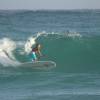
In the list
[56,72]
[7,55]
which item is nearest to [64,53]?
[7,55]

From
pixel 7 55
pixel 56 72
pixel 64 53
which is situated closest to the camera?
pixel 56 72

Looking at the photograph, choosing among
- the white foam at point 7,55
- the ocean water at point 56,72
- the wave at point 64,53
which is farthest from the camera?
the wave at point 64,53

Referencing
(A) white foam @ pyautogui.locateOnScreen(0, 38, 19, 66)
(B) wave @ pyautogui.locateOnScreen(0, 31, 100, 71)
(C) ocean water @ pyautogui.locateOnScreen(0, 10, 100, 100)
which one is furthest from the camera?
(B) wave @ pyautogui.locateOnScreen(0, 31, 100, 71)

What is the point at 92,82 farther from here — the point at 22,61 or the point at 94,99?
the point at 22,61

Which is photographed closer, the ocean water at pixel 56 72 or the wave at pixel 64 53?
the ocean water at pixel 56 72

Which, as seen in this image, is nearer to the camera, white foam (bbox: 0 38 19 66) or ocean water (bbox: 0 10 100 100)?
ocean water (bbox: 0 10 100 100)

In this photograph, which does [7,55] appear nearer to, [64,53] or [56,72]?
[64,53]

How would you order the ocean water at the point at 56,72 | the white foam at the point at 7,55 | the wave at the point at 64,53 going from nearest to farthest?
1. the ocean water at the point at 56,72
2. the white foam at the point at 7,55
3. the wave at the point at 64,53

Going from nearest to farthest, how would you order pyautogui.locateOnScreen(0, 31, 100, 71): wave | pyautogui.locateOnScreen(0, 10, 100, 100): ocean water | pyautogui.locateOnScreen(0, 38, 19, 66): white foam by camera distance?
1. pyautogui.locateOnScreen(0, 10, 100, 100): ocean water
2. pyautogui.locateOnScreen(0, 38, 19, 66): white foam
3. pyautogui.locateOnScreen(0, 31, 100, 71): wave

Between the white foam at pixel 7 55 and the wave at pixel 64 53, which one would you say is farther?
the wave at pixel 64 53

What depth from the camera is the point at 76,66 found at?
29.5 m

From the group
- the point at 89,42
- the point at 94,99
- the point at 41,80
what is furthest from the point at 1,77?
the point at 89,42

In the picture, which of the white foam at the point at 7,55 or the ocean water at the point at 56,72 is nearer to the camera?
the ocean water at the point at 56,72

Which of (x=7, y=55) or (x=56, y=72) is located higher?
(x=7, y=55)
